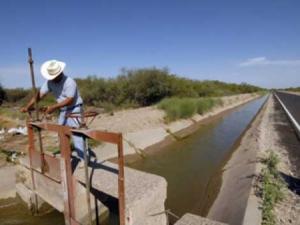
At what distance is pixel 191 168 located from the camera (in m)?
9.75

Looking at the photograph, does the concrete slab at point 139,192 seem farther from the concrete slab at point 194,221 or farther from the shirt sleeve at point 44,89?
the shirt sleeve at point 44,89

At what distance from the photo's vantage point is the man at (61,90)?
4172 mm

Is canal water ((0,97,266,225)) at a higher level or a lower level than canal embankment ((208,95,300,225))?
lower

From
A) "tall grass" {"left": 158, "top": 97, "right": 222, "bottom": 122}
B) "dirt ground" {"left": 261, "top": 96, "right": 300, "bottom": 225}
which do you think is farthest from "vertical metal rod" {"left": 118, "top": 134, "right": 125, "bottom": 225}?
"tall grass" {"left": 158, "top": 97, "right": 222, "bottom": 122}

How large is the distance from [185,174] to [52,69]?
20.6ft

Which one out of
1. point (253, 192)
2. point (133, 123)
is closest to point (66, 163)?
point (253, 192)

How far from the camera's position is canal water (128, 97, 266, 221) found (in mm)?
6781

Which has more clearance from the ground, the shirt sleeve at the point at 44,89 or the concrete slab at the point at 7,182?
the shirt sleeve at the point at 44,89

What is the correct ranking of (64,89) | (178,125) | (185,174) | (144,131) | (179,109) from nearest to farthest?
(64,89) → (185,174) → (144,131) → (178,125) → (179,109)

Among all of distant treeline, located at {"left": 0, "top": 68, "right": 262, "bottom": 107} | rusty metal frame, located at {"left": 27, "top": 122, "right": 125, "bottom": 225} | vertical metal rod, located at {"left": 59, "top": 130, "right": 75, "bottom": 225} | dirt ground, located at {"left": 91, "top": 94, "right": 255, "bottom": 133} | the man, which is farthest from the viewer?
A: distant treeline, located at {"left": 0, "top": 68, "right": 262, "bottom": 107}

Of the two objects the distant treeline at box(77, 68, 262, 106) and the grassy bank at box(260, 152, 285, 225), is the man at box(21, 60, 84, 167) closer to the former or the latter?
the grassy bank at box(260, 152, 285, 225)

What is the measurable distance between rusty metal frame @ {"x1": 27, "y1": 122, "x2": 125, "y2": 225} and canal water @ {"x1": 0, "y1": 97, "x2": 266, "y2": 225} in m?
1.26

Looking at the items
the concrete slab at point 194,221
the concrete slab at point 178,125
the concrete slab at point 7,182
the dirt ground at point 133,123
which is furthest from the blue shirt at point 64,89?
the concrete slab at point 178,125

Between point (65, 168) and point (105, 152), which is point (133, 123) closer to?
point (105, 152)
